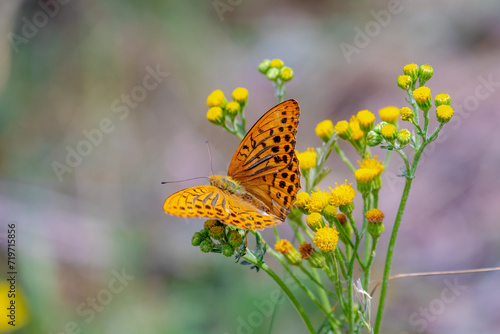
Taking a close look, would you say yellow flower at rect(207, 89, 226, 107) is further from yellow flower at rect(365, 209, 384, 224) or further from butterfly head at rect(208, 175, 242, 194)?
yellow flower at rect(365, 209, 384, 224)

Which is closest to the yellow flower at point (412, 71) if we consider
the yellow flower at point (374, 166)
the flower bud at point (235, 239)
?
the yellow flower at point (374, 166)

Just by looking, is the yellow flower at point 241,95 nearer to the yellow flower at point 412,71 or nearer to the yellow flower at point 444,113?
the yellow flower at point 412,71

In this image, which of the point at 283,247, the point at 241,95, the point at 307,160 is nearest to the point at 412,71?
the point at 307,160

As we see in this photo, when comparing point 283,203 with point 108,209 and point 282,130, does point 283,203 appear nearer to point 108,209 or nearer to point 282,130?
point 282,130

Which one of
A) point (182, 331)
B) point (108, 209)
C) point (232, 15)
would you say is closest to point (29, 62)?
point (108, 209)

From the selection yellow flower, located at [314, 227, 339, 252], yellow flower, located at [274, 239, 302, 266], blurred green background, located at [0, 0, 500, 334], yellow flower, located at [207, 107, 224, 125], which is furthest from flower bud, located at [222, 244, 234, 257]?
blurred green background, located at [0, 0, 500, 334]

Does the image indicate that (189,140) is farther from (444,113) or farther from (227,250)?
(444,113)
